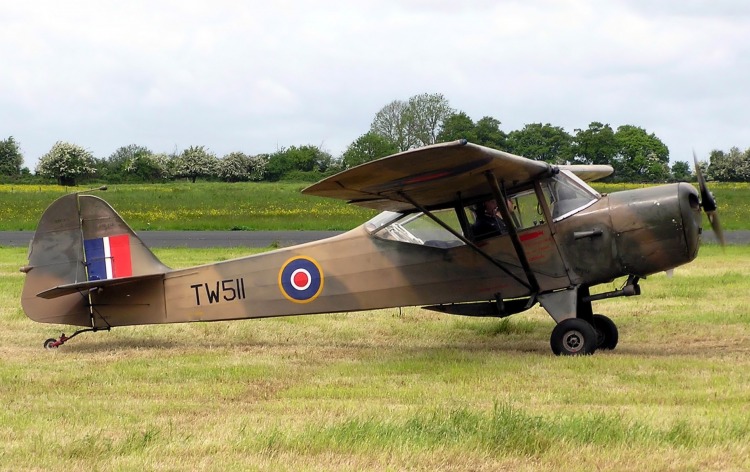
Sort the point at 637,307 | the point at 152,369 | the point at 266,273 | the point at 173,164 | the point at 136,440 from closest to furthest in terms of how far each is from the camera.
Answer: the point at 136,440 < the point at 152,369 < the point at 266,273 < the point at 637,307 < the point at 173,164

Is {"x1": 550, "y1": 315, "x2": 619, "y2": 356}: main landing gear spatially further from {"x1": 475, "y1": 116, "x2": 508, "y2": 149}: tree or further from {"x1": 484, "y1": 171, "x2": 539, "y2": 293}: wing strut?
{"x1": 475, "y1": 116, "x2": 508, "y2": 149}: tree

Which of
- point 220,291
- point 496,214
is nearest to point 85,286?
point 220,291

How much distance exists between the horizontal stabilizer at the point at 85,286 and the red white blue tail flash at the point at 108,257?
0.62 ft

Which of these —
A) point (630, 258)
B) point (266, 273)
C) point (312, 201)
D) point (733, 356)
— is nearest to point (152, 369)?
point (266, 273)

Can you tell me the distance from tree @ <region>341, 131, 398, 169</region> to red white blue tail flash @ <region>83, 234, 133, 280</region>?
51.9 metres

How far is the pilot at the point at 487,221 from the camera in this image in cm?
1038

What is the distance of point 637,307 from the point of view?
13.8 meters

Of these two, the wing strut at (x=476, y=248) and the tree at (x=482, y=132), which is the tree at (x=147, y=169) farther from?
the wing strut at (x=476, y=248)

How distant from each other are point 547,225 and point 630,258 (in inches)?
37.5

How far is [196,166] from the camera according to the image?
82.8 metres

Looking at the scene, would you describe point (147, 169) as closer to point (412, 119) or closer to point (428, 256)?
point (412, 119)

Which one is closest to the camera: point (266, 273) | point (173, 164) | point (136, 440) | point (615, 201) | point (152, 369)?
point (136, 440)

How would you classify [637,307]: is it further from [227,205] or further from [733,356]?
[227,205]

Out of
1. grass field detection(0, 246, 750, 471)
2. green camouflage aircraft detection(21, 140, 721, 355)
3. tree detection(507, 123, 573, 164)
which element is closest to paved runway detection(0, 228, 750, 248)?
grass field detection(0, 246, 750, 471)
